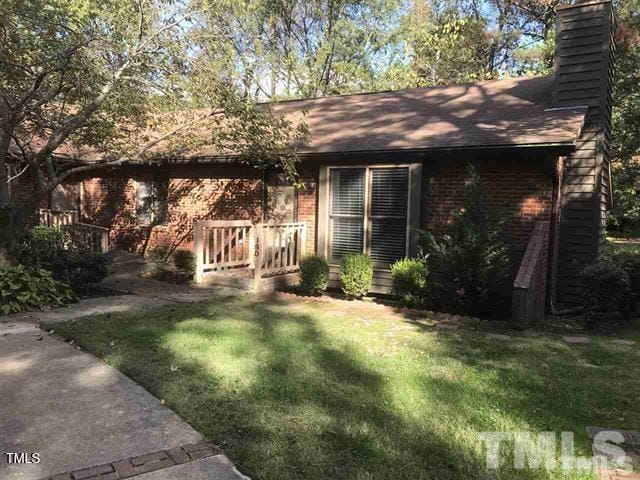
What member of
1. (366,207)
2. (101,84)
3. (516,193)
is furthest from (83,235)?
(516,193)

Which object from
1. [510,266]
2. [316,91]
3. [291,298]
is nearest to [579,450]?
[510,266]

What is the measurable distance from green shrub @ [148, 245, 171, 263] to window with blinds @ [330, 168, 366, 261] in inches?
204

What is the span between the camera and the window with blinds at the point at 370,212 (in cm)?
953

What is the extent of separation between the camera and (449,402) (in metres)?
4.03

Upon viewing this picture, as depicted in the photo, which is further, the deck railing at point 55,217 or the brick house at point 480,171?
the deck railing at point 55,217

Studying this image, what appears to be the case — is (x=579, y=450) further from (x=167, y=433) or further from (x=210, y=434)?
(x=167, y=433)

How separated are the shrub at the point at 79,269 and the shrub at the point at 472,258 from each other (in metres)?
5.66

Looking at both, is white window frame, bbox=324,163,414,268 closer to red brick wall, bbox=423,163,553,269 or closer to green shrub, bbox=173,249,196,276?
red brick wall, bbox=423,163,553,269

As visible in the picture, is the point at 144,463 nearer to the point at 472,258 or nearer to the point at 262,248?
the point at 472,258

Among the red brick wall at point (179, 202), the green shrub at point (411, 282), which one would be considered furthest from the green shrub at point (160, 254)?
the green shrub at point (411, 282)

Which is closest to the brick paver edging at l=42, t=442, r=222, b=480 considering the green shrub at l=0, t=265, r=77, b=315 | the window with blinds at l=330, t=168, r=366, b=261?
the green shrub at l=0, t=265, r=77, b=315

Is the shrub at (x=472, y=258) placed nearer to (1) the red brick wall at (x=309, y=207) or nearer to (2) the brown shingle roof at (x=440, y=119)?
(2) the brown shingle roof at (x=440, y=119)

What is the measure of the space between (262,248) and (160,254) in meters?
5.18

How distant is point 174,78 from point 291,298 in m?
4.14
